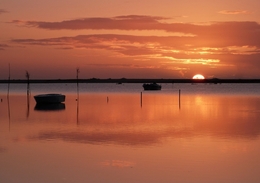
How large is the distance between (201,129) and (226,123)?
3942mm

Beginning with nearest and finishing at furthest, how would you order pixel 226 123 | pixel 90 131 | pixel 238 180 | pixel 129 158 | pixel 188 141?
pixel 238 180
pixel 129 158
pixel 188 141
pixel 90 131
pixel 226 123

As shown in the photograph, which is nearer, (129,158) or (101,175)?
(101,175)

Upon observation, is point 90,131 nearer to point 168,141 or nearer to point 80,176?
point 168,141

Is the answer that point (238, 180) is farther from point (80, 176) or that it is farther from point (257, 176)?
point (80, 176)

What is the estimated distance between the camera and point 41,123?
30766 millimetres

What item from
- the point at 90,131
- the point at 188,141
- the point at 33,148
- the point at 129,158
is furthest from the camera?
the point at 90,131

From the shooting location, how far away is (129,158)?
17.5 metres

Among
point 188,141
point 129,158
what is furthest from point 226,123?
Result: point 129,158

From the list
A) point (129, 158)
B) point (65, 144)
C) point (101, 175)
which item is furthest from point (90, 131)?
point (101, 175)

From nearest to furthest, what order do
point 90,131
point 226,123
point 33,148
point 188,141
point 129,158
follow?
point 129,158 → point 33,148 → point 188,141 → point 90,131 → point 226,123

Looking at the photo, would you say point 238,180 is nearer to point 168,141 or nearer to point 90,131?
point 168,141

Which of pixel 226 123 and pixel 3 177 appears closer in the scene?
pixel 3 177

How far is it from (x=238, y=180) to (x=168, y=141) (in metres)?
7.65

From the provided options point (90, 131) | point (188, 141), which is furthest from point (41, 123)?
point (188, 141)
